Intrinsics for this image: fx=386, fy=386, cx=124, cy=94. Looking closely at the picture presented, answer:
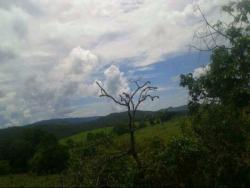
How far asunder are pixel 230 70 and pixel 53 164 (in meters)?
55.8

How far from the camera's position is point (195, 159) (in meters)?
11.1

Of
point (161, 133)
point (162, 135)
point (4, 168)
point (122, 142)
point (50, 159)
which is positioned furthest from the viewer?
point (4, 168)

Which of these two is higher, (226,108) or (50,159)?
(226,108)

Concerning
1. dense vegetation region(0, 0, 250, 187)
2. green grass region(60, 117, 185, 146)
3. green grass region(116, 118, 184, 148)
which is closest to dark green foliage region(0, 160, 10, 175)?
green grass region(60, 117, 185, 146)

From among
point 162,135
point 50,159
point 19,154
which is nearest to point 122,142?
point 162,135

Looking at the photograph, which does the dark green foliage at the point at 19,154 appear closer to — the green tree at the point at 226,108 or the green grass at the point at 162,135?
the green grass at the point at 162,135

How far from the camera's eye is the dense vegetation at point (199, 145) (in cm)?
1076

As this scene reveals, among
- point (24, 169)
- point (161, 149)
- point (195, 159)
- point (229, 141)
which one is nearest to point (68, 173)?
point (161, 149)

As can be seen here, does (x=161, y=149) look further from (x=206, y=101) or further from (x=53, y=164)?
(x=53, y=164)

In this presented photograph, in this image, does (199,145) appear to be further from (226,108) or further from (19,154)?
(19,154)

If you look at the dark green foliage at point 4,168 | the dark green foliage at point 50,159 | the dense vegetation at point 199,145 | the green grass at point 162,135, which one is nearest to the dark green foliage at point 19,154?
the dark green foliage at point 4,168

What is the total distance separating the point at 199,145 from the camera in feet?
37.6

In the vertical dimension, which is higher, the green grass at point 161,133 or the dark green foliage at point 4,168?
the green grass at point 161,133

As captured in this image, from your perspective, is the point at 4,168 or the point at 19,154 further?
the point at 19,154
